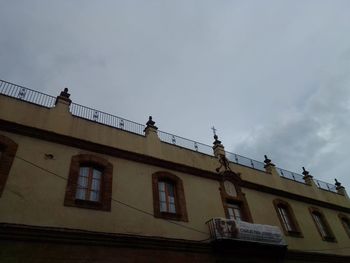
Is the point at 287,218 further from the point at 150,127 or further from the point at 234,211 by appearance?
the point at 150,127

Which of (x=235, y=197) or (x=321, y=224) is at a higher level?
(x=235, y=197)

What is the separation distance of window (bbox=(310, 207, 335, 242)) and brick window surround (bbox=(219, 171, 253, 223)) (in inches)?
228

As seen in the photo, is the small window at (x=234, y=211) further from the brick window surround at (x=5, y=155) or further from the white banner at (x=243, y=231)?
the brick window surround at (x=5, y=155)

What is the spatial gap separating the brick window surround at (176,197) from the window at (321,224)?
9.77 m

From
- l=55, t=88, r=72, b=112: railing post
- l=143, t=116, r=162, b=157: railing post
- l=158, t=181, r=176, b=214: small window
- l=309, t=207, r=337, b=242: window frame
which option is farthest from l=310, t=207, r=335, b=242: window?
l=55, t=88, r=72, b=112: railing post

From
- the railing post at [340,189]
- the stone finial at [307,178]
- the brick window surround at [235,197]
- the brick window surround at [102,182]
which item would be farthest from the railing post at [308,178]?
the brick window surround at [102,182]

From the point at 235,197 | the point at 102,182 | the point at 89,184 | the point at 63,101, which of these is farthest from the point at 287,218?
the point at 63,101

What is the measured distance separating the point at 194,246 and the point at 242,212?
14.3 feet

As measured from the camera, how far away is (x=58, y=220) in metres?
9.66

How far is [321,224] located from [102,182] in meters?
14.4

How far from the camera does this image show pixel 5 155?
32.9 feet

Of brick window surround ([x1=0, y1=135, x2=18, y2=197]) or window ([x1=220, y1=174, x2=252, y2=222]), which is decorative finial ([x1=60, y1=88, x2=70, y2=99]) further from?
window ([x1=220, y1=174, x2=252, y2=222])

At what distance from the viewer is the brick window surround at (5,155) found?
9531mm

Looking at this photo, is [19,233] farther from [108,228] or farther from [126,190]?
[126,190]
